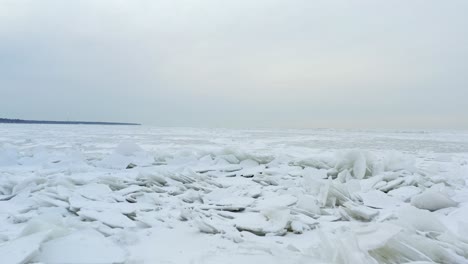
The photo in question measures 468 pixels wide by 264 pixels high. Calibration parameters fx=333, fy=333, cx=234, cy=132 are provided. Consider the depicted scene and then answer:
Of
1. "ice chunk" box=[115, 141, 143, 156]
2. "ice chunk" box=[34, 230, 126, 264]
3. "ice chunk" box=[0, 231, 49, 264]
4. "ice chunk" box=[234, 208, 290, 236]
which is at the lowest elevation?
"ice chunk" box=[234, 208, 290, 236]

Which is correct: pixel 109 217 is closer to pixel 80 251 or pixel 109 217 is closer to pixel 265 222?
pixel 80 251

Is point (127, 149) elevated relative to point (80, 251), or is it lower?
elevated

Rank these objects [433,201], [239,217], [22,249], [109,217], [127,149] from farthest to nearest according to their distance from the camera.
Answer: [127,149] < [433,201] < [239,217] < [109,217] < [22,249]

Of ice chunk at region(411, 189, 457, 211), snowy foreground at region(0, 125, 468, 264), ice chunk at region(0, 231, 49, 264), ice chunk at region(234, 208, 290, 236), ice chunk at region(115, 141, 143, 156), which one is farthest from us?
ice chunk at region(115, 141, 143, 156)

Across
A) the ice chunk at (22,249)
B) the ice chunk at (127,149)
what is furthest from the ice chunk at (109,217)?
the ice chunk at (127,149)

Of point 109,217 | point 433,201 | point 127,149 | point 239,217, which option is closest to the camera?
point 109,217

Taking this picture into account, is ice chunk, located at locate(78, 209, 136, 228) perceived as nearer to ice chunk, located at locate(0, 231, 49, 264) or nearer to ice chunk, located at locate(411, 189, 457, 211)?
ice chunk, located at locate(0, 231, 49, 264)

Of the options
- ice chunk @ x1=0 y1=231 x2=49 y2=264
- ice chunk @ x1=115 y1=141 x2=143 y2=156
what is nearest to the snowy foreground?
ice chunk @ x1=0 y1=231 x2=49 y2=264

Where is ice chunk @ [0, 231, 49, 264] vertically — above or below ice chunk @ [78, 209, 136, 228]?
above

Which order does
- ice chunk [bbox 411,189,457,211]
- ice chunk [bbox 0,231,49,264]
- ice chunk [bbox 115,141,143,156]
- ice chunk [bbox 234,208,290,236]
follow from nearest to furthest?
ice chunk [bbox 0,231,49,264]
ice chunk [bbox 234,208,290,236]
ice chunk [bbox 411,189,457,211]
ice chunk [bbox 115,141,143,156]

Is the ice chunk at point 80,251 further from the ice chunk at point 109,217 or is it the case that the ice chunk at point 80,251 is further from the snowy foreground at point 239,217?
the ice chunk at point 109,217

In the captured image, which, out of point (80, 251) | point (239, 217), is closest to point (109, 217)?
point (80, 251)

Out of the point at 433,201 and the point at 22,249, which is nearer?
the point at 22,249

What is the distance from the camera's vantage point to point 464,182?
13.7 ft
